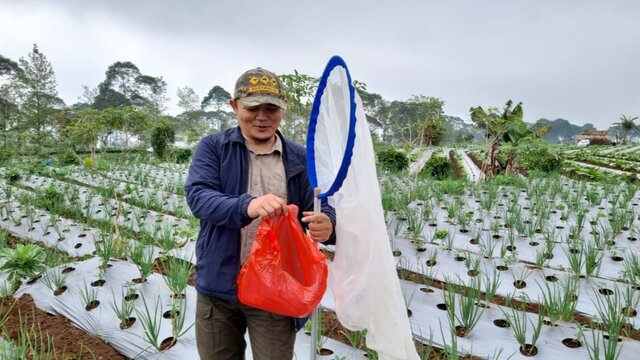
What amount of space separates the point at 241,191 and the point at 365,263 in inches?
19.2

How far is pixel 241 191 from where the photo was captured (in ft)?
4.05

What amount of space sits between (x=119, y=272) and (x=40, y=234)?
6.75 ft

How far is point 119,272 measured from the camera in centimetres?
258

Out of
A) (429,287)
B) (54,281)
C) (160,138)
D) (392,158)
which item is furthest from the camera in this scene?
(160,138)

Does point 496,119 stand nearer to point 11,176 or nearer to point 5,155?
point 11,176

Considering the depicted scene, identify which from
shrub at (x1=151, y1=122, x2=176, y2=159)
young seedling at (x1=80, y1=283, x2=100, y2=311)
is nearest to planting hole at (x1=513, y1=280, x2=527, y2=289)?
young seedling at (x1=80, y1=283, x2=100, y2=311)

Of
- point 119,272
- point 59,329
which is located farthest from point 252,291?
point 119,272

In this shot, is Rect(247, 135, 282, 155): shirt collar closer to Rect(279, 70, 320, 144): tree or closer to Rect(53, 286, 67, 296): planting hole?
Rect(53, 286, 67, 296): planting hole

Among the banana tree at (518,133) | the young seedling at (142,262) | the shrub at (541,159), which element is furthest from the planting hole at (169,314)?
the shrub at (541,159)

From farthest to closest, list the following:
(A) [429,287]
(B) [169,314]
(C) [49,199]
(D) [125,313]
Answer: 1. (C) [49,199]
2. (A) [429,287]
3. (B) [169,314]
4. (D) [125,313]

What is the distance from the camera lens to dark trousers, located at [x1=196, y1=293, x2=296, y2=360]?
122 centimetres

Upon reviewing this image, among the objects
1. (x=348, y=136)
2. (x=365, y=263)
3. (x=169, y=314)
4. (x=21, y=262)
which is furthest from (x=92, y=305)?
(x=348, y=136)

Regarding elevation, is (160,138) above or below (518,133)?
below

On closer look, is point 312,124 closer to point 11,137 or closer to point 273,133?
point 273,133
